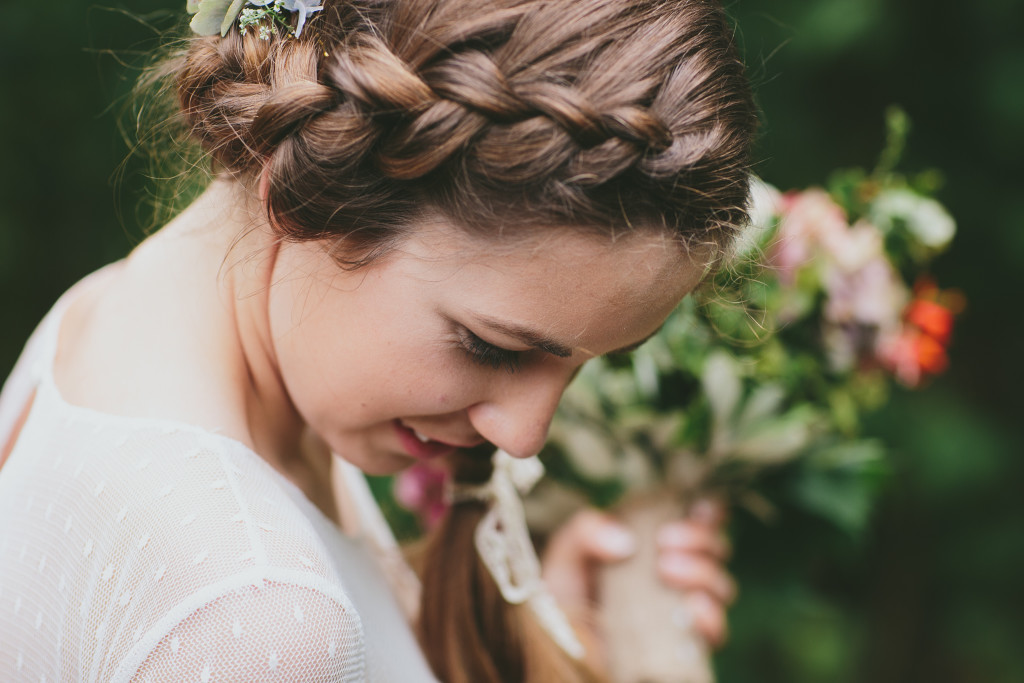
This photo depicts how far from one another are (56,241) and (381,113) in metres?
2.77

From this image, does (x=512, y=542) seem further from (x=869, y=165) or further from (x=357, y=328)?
(x=869, y=165)

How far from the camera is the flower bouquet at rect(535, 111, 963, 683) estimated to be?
60.1 inches

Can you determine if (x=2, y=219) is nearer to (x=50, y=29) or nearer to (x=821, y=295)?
(x=50, y=29)

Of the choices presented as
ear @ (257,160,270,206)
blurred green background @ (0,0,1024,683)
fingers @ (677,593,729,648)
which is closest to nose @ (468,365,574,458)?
ear @ (257,160,270,206)

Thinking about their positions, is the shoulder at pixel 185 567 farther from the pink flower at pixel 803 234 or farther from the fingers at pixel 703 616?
the pink flower at pixel 803 234

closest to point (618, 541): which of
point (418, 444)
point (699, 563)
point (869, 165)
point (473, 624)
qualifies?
point (699, 563)

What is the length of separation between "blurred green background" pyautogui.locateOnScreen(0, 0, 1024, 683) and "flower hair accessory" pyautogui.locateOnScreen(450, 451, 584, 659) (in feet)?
4.11

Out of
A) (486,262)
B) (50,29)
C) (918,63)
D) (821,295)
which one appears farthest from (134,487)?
(918,63)

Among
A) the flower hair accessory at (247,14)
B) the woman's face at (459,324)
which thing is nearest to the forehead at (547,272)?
the woman's face at (459,324)

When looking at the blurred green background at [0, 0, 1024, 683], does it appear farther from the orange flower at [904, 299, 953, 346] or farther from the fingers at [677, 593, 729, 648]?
the orange flower at [904, 299, 953, 346]

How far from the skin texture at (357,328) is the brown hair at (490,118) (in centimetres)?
4

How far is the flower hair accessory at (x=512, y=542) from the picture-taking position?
1.48 metres

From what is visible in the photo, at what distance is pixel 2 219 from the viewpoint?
119 inches

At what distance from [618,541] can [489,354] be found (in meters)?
0.77
